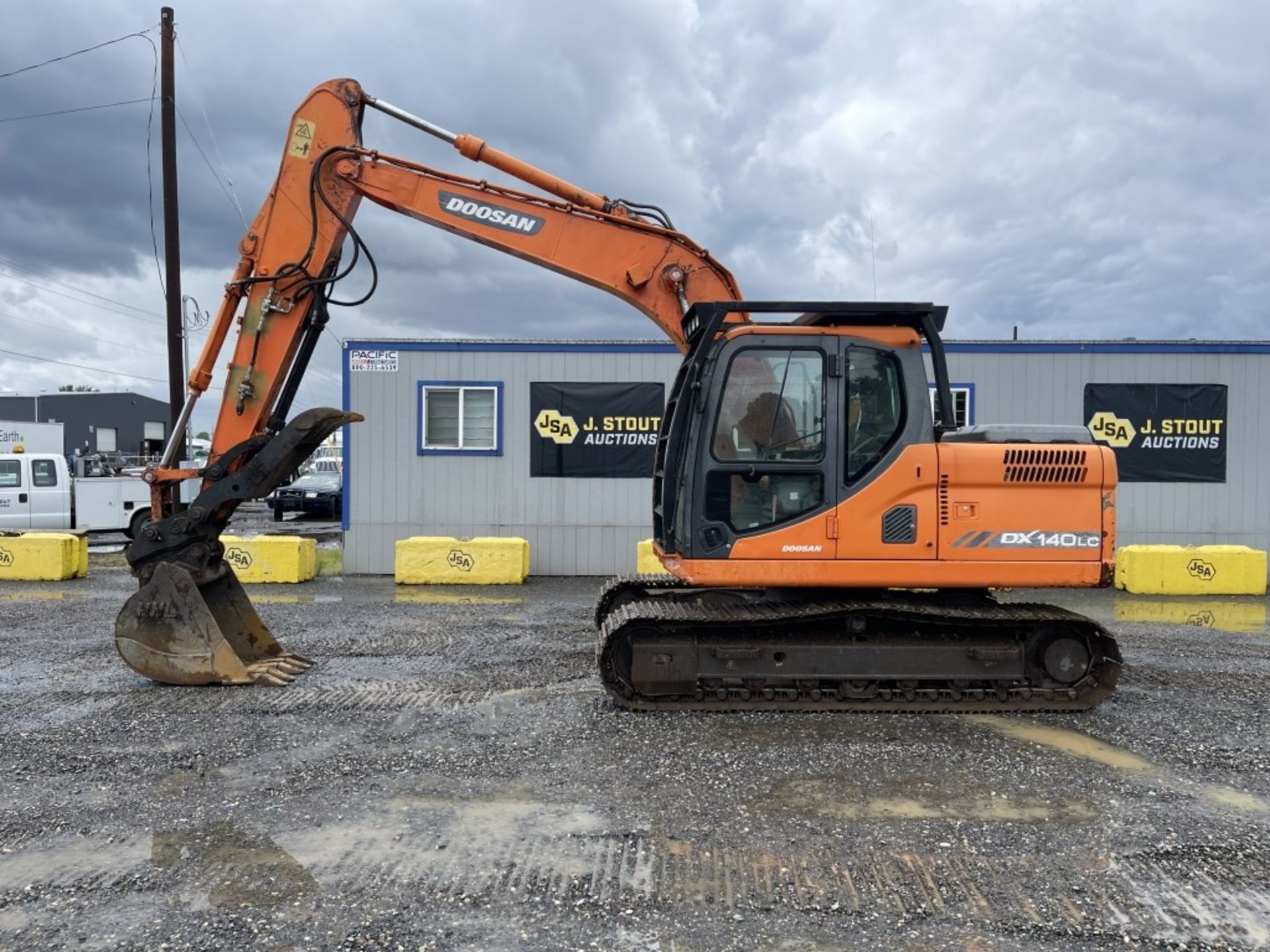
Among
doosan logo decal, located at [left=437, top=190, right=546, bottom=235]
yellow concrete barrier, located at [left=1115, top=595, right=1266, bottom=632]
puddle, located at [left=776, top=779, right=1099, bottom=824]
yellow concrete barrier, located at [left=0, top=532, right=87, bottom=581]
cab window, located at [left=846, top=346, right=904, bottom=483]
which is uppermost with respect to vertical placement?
doosan logo decal, located at [left=437, top=190, right=546, bottom=235]

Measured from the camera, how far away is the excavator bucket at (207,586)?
6.45 metres

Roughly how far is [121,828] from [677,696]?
10.9 feet

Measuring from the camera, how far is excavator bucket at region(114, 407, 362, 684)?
6449 mm

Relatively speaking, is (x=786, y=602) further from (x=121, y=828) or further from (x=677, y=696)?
(x=121, y=828)

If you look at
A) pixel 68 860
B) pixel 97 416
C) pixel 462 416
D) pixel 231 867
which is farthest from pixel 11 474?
pixel 97 416

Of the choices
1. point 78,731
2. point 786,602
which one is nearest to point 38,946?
Result: point 78,731

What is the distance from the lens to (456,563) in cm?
1262

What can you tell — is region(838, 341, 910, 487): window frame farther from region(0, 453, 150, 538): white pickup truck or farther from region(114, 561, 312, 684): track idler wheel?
region(0, 453, 150, 538): white pickup truck

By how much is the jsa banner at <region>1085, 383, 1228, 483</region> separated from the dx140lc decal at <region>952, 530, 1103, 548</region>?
834cm

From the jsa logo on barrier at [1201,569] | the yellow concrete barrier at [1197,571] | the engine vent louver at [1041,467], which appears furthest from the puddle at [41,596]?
the jsa logo on barrier at [1201,569]

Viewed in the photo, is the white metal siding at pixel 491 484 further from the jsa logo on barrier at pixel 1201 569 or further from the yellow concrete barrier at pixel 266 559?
the jsa logo on barrier at pixel 1201 569

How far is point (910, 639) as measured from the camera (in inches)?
238

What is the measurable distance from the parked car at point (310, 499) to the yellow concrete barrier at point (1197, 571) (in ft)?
62.4

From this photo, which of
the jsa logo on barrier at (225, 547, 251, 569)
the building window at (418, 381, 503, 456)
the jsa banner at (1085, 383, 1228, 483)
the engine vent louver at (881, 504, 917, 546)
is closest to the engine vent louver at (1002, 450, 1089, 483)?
the engine vent louver at (881, 504, 917, 546)
